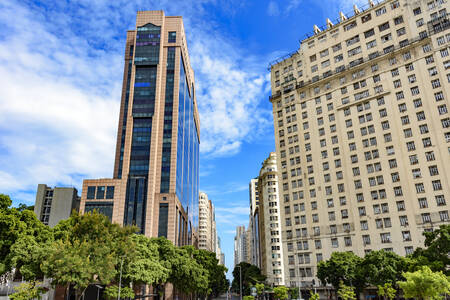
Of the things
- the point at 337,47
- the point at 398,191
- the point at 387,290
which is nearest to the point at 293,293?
the point at 387,290

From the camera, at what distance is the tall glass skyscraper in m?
94.6

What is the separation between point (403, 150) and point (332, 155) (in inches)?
565

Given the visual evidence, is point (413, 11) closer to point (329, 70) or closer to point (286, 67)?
point (329, 70)

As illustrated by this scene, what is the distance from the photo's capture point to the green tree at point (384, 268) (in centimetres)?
4719

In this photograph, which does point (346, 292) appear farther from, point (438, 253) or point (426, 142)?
point (426, 142)

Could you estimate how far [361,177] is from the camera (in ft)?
228

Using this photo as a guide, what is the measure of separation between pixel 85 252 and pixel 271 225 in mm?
79609

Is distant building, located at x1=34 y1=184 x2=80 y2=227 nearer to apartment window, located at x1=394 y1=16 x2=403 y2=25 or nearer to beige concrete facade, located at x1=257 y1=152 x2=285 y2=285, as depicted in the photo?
beige concrete facade, located at x1=257 y1=152 x2=285 y2=285

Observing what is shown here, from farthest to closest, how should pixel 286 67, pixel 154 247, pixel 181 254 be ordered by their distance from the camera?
pixel 286 67, pixel 181 254, pixel 154 247

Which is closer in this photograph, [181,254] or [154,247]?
[154,247]

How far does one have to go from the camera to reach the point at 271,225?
4402 inches

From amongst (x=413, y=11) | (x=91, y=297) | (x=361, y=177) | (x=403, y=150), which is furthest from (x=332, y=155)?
(x=91, y=297)

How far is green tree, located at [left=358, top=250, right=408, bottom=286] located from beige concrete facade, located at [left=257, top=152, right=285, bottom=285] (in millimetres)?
51188

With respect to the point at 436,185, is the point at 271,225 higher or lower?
higher
